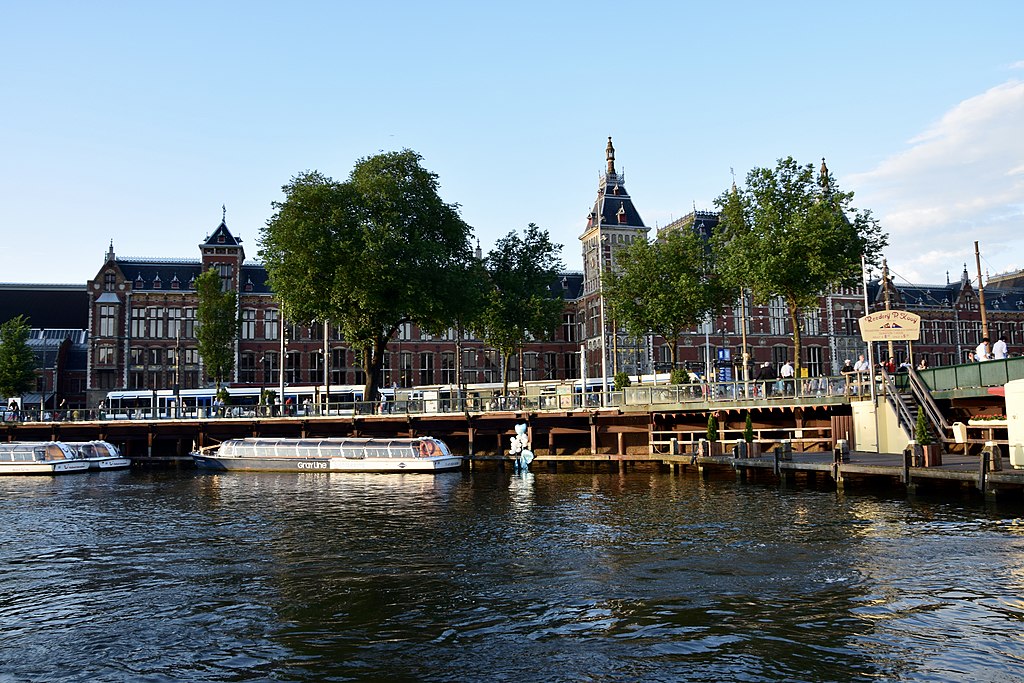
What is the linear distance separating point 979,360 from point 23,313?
104 metres

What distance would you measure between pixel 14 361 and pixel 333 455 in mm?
48696

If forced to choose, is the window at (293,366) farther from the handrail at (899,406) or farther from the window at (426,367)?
the handrail at (899,406)

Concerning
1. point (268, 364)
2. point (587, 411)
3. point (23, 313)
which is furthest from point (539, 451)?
point (23, 313)

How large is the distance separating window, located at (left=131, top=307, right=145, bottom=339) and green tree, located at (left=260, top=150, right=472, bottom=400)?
40.5 metres

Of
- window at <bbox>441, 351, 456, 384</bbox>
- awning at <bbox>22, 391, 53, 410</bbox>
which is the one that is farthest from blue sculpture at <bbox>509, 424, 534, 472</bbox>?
awning at <bbox>22, 391, 53, 410</bbox>

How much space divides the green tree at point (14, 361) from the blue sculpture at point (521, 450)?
5705 cm

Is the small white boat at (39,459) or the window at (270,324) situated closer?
the small white boat at (39,459)

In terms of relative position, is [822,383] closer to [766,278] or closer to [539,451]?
[766,278]

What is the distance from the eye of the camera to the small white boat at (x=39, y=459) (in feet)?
171

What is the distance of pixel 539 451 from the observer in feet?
179

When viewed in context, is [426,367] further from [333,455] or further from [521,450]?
[521,450]

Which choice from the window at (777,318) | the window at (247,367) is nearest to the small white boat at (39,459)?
the window at (247,367)

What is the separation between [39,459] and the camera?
2071 inches

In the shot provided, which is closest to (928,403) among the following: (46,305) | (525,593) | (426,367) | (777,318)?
(525,593)
